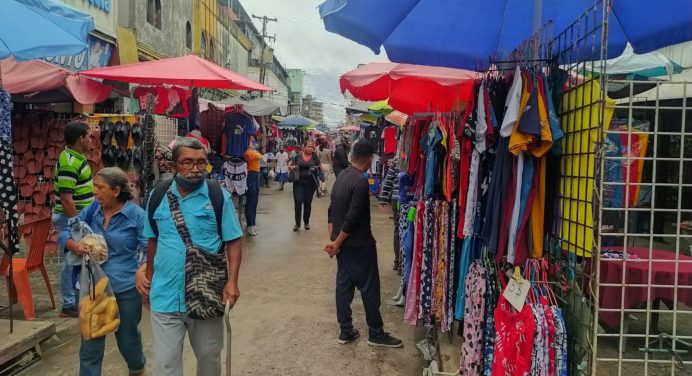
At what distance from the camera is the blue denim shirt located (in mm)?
3477

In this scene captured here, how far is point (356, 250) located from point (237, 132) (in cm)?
491

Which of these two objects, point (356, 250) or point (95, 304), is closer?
point (95, 304)

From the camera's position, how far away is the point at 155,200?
3.10 meters

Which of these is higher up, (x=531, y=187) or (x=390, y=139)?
(x=390, y=139)

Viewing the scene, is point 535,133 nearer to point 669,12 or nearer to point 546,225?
point 546,225

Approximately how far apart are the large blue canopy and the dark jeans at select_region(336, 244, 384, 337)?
1.76 meters

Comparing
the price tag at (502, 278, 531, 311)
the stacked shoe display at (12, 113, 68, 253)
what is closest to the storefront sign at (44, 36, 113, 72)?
the stacked shoe display at (12, 113, 68, 253)

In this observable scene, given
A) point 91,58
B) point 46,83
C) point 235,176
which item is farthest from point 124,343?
point 91,58

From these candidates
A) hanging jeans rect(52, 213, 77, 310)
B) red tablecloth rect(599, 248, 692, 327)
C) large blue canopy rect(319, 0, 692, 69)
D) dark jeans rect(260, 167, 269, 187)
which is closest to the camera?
large blue canopy rect(319, 0, 692, 69)

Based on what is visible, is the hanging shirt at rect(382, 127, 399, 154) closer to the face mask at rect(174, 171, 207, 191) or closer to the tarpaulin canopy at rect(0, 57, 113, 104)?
the tarpaulin canopy at rect(0, 57, 113, 104)

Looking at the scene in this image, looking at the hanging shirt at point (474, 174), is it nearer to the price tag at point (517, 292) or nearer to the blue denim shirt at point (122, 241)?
the price tag at point (517, 292)

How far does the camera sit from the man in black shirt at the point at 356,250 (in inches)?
181

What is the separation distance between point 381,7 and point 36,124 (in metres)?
5.74

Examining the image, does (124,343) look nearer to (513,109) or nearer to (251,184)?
(513,109)
